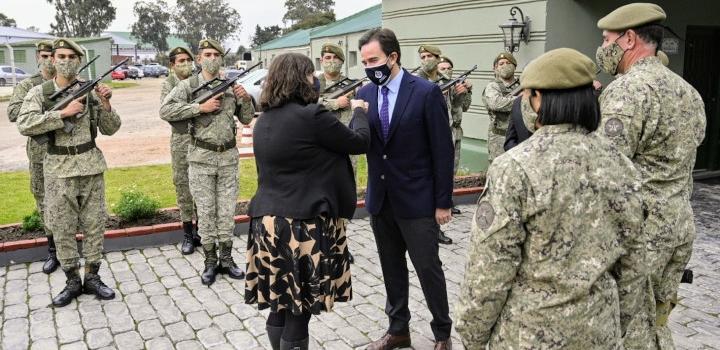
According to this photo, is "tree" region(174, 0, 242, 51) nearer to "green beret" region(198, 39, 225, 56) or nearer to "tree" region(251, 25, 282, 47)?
"tree" region(251, 25, 282, 47)

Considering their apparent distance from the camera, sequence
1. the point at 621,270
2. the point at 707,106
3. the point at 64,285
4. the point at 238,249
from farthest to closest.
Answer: the point at 707,106
the point at 238,249
the point at 64,285
the point at 621,270

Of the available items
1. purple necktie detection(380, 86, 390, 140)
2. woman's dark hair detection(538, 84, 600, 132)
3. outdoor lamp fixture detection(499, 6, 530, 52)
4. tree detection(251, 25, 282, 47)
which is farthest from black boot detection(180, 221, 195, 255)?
tree detection(251, 25, 282, 47)

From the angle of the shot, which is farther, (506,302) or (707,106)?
(707,106)

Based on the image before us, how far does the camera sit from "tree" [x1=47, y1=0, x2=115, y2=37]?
215ft

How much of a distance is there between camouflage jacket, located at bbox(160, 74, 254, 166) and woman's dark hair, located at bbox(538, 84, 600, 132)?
3.90 meters

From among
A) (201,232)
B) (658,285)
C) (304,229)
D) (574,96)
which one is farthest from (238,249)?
(574,96)

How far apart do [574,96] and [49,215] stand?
4483mm

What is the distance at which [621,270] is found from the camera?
7.23 ft

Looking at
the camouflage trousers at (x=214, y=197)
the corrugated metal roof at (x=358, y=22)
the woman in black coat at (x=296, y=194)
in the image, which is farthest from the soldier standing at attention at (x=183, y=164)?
the corrugated metal roof at (x=358, y=22)

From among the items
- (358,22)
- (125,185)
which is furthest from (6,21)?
(125,185)

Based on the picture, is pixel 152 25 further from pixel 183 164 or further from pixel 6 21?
pixel 183 164

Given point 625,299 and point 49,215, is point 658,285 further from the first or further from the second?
point 49,215

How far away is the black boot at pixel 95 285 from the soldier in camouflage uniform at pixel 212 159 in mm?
802

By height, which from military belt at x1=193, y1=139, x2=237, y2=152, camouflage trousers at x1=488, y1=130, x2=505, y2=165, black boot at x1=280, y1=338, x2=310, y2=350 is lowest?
black boot at x1=280, y1=338, x2=310, y2=350
